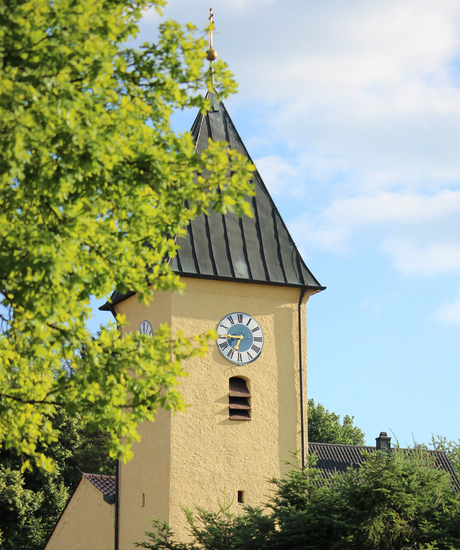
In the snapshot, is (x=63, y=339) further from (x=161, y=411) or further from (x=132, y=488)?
(x=132, y=488)

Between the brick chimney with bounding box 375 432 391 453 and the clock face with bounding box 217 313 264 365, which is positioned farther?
Answer: the brick chimney with bounding box 375 432 391 453

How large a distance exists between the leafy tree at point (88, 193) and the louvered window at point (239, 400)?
8055 millimetres

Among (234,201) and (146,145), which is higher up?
(146,145)

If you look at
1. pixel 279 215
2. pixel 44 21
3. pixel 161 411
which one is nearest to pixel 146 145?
pixel 44 21

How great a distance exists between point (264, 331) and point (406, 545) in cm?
608

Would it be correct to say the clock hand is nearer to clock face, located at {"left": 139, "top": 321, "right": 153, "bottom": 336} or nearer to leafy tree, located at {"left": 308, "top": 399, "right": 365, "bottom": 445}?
→ clock face, located at {"left": 139, "top": 321, "right": 153, "bottom": 336}

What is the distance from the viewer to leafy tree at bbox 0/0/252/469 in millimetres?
8320

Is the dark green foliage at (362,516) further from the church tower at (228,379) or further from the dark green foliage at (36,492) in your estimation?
the dark green foliage at (36,492)

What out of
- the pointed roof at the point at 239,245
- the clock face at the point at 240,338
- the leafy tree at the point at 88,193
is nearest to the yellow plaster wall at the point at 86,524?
the clock face at the point at 240,338

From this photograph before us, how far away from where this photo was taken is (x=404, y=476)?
14305 mm

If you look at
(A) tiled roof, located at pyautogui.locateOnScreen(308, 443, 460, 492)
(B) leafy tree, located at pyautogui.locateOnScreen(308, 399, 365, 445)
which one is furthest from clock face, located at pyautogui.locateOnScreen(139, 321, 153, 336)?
(B) leafy tree, located at pyautogui.locateOnScreen(308, 399, 365, 445)

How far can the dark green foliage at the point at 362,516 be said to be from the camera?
45.0 ft

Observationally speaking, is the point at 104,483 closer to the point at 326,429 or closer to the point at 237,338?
the point at 237,338

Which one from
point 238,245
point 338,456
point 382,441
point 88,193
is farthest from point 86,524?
point 382,441
